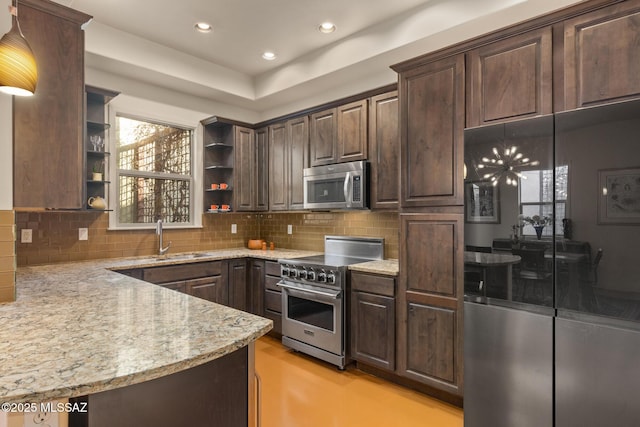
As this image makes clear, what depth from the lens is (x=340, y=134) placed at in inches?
143

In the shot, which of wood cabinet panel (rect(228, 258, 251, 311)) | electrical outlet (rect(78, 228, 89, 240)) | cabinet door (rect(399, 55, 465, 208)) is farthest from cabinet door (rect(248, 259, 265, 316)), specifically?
cabinet door (rect(399, 55, 465, 208))

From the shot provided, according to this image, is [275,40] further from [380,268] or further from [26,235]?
[26,235]

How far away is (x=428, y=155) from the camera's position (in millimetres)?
2605

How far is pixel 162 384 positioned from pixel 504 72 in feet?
8.11

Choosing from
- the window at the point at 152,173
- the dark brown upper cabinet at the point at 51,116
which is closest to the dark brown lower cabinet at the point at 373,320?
the dark brown upper cabinet at the point at 51,116

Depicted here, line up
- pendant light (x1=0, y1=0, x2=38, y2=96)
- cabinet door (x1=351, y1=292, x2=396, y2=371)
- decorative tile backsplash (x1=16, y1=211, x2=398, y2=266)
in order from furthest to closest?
decorative tile backsplash (x1=16, y1=211, x2=398, y2=266) < cabinet door (x1=351, y1=292, x2=396, y2=371) < pendant light (x1=0, y1=0, x2=38, y2=96)

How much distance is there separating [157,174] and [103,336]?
3.18m

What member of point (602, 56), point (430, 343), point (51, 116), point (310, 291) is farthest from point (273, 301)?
point (602, 56)

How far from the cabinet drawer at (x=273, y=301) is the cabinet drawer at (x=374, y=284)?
3.34 ft

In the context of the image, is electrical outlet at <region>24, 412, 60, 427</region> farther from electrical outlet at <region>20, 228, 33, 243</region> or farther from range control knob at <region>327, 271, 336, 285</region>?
electrical outlet at <region>20, 228, 33, 243</region>

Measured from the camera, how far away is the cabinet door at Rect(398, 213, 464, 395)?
8.00ft

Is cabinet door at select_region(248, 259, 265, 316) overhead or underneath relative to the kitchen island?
underneath

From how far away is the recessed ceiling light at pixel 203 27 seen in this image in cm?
312

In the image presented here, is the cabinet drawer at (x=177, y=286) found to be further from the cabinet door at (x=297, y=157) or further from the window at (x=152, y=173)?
the cabinet door at (x=297, y=157)
